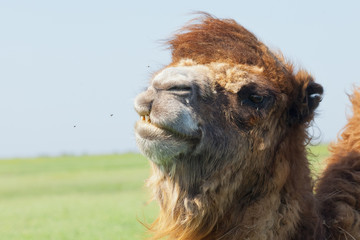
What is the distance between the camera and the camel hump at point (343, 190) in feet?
12.1

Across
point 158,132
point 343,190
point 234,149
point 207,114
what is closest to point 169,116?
point 158,132

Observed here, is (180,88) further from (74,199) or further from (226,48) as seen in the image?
(74,199)

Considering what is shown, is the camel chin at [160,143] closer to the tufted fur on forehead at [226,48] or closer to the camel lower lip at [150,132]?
the camel lower lip at [150,132]

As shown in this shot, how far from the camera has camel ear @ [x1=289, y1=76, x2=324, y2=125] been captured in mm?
3727

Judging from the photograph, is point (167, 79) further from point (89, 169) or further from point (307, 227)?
point (89, 169)

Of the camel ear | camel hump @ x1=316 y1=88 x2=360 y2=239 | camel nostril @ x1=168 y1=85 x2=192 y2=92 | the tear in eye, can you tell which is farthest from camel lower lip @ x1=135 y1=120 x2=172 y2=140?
camel hump @ x1=316 y1=88 x2=360 y2=239

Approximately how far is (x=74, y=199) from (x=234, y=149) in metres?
10.0

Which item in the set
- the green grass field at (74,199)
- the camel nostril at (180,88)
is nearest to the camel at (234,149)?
the camel nostril at (180,88)

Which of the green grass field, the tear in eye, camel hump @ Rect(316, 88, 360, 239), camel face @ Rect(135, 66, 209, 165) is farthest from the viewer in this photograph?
the green grass field

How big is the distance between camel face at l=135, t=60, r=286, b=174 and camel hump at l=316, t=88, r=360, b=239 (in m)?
0.66

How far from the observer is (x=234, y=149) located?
3527mm

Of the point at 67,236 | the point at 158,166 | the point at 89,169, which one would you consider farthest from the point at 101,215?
the point at 89,169

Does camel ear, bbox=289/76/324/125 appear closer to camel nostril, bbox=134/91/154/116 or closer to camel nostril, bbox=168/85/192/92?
camel nostril, bbox=168/85/192/92

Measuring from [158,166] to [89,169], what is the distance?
17.1 metres
